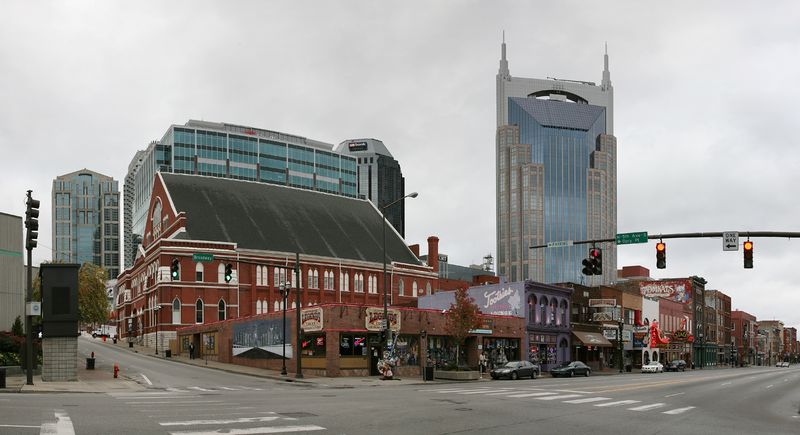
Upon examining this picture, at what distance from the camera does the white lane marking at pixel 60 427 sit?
54.3 feet

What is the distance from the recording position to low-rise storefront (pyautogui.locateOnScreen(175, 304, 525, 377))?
48.7m

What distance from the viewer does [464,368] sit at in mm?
50531

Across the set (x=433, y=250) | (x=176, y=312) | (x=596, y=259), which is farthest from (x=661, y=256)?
(x=433, y=250)

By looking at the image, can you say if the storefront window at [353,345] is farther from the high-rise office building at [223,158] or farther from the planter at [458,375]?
the high-rise office building at [223,158]

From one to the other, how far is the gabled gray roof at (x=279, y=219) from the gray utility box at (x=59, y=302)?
52.4 m

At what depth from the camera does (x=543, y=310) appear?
7144 centimetres

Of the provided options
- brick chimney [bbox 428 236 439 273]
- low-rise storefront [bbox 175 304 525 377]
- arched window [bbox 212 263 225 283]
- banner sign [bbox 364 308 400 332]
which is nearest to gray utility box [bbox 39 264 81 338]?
low-rise storefront [bbox 175 304 525 377]

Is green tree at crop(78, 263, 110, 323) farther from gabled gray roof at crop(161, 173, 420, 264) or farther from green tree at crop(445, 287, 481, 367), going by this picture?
green tree at crop(445, 287, 481, 367)

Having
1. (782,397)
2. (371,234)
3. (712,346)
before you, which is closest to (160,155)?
(371,234)

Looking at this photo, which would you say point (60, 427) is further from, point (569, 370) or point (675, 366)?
point (675, 366)

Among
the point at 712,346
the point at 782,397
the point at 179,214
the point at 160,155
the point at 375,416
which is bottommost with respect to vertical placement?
the point at 712,346

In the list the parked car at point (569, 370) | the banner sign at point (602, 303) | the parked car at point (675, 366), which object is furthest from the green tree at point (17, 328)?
the parked car at point (675, 366)

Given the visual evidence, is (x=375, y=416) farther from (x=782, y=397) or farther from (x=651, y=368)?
(x=651, y=368)

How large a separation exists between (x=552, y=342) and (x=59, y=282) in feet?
155
